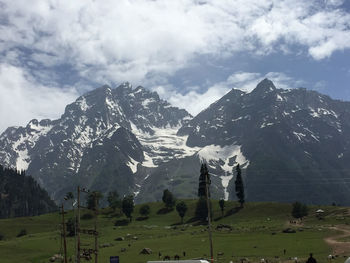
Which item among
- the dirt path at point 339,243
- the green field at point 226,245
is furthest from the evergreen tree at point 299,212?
the dirt path at point 339,243

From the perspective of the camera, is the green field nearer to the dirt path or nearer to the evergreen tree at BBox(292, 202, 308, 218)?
the dirt path

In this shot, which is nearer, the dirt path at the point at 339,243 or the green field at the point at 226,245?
the dirt path at the point at 339,243

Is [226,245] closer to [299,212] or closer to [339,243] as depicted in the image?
[339,243]

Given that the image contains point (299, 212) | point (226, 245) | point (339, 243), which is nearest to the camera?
point (339, 243)

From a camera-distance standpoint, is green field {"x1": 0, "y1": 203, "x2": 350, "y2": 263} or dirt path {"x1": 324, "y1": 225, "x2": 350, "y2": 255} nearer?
dirt path {"x1": 324, "y1": 225, "x2": 350, "y2": 255}

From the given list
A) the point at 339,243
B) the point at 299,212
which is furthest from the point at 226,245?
the point at 299,212

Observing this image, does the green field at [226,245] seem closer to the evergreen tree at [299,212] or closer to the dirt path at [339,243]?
the dirt path at [339,243]

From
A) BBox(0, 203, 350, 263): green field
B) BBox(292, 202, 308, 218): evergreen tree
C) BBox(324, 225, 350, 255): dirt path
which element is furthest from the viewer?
BBox(292, 202, 308, 218): evergreen tree

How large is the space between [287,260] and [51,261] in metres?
65.0

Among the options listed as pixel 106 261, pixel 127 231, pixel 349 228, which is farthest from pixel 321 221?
pixel 106 261

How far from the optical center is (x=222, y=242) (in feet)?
409

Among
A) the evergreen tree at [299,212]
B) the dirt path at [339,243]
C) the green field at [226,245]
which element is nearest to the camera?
the dirt path at [339,243]

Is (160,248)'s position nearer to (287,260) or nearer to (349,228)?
(287,260)

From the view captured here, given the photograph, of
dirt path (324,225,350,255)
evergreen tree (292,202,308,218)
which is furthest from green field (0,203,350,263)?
evergreen tree (292,202,308,218)
